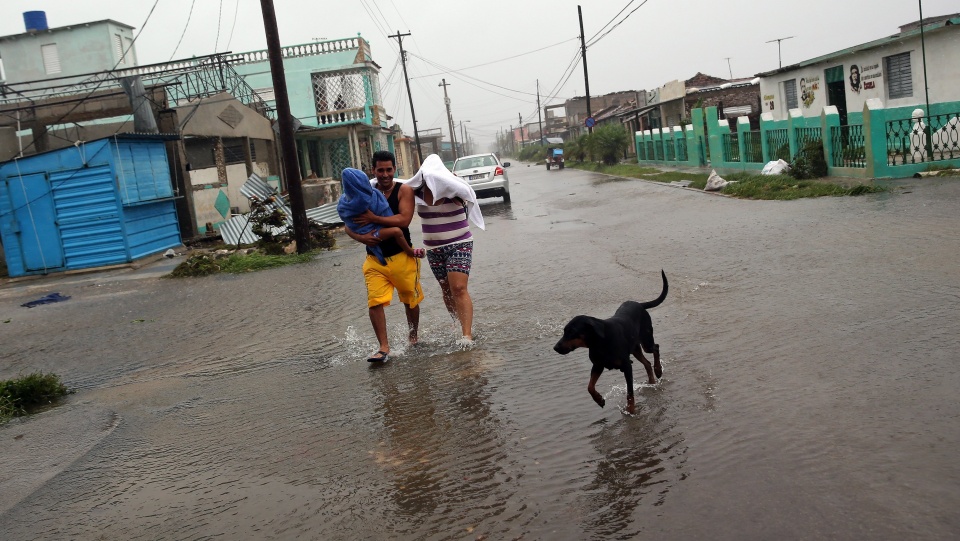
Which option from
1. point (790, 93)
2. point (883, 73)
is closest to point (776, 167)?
point (883, 73)

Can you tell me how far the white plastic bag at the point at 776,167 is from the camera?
19736mm

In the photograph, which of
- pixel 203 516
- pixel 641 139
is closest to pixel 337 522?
pixel 203 516

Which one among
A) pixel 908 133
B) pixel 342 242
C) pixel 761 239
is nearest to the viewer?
pixel 761 239

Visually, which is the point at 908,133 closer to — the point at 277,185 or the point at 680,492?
the point at 680,492

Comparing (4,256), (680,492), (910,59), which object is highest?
(910,59)

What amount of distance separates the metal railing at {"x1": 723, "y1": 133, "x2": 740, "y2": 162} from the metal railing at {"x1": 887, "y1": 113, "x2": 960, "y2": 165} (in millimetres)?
8085

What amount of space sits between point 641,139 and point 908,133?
77.8 ft

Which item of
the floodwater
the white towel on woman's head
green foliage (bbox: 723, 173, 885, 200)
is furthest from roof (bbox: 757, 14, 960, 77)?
the white towel on woman's head

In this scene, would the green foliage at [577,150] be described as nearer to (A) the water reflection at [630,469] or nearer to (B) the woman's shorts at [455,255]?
(B) the woman's shorts at [455,255]

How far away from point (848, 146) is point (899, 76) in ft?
18.8

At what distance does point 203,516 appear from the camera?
3.87 metres

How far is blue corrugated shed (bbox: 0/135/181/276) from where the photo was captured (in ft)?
51.3

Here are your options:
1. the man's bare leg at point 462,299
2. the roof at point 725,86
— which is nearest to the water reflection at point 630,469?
the man's bare leg at point 462,299

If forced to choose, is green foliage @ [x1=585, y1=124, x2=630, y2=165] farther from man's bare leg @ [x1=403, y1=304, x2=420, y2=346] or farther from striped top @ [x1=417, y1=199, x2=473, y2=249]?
striped top @ [x1=417, y1=199, x2=473, y2=249]
